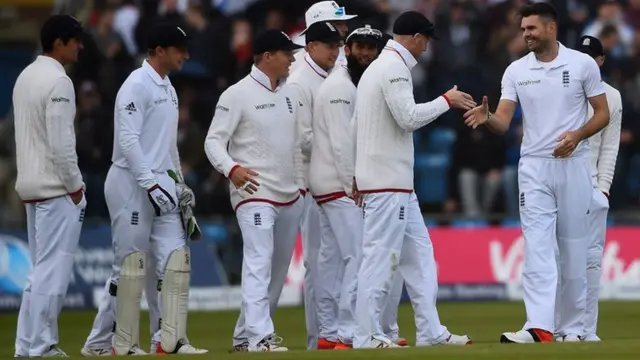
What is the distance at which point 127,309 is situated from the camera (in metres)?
12.3

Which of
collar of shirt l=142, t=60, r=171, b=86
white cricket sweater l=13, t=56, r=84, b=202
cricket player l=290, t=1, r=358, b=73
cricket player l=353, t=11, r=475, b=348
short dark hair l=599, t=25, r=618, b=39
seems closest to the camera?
cricket player l=353, t=11, r=475, b=348

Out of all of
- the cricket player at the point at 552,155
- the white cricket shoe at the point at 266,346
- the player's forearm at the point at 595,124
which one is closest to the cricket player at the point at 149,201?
the white cricket shoe at the point at 266,346

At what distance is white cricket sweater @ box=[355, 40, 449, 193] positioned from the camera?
39.4 feet

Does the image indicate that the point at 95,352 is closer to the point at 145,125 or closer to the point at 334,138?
the point at 145,125

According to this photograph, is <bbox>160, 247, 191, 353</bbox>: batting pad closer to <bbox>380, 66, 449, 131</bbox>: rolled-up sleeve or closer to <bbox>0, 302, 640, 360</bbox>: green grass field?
<bbox>0, 302, 640, 360</bbox>: green grass field

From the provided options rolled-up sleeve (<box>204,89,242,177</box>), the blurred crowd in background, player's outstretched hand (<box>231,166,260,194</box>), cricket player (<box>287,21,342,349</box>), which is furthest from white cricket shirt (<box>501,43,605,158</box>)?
the blurred crowd in background

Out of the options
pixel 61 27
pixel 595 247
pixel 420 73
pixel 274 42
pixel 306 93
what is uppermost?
pixel 420 73

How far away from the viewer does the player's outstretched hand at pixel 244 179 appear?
12.4 meters

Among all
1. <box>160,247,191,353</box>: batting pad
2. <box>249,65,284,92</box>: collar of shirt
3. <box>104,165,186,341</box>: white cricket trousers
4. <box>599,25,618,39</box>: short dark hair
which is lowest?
<box>160,247,191,353</box>: batting pad

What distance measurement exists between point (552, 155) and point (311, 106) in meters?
2.36

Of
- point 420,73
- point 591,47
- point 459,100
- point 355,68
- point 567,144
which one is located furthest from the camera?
point 420,73

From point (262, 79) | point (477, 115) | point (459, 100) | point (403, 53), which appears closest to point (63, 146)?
point (262, 79)

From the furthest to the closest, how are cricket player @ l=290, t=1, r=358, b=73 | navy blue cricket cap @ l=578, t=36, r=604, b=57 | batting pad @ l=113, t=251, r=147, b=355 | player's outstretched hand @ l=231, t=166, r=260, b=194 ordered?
cricket player @ l=290, t=1, r=358, b=73 → navy blue cricket cap @ l=578, t=36, r=604, b=57 → player's outstretched hand @ l=231, t=166, r=260, b=194 → batting pad @ l=113, t=251, r=147, b=355

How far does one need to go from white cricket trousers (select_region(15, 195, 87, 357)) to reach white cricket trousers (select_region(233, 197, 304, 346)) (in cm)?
144
